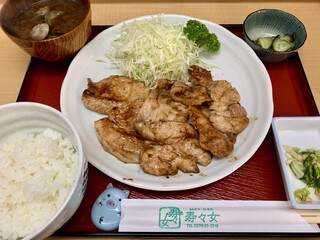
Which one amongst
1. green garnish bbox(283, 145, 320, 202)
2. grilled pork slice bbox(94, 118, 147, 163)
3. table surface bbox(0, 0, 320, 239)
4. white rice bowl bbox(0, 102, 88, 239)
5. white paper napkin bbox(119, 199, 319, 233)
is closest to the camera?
white rice bowl bbox(0, 102, 88, 239)

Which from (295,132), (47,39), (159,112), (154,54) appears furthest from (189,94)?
(47,39)

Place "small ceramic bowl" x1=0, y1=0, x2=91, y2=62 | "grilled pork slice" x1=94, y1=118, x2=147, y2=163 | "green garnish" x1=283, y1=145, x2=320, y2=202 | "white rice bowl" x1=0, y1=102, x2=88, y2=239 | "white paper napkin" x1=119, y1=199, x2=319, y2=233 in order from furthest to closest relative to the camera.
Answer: "small ceramic bowl" x1=0, y1=0, x2=91, y2=62
"grilled pork slice" x1=94, y1=118, x2=147, y2=163
"green garnish" x1=283, y1=145, x2=320, y2=202
"white paper napkin" x1=119, y1=199, x2=319, y2=233
"white rice bowl" x1=0, y1=102, x2=88, y2=239

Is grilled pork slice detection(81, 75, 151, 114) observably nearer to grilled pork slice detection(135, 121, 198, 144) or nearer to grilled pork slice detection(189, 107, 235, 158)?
grilled pork slice detection(135, 121, 198, 144)

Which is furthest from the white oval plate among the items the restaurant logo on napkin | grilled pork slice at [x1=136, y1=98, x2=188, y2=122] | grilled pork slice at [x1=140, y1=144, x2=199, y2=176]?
grilled pork slice at [x1=136, y1=98, x2=188, y2=122]

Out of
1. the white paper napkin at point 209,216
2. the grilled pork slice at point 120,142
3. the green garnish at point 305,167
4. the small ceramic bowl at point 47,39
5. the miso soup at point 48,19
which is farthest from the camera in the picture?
the miso soup at point 48,19

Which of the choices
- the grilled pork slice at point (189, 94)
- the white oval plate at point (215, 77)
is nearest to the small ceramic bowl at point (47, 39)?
the white oval plate at point (215, 77)

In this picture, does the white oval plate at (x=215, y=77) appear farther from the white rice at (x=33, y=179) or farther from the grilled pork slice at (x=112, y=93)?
the white rice at (x=33, y=179)
